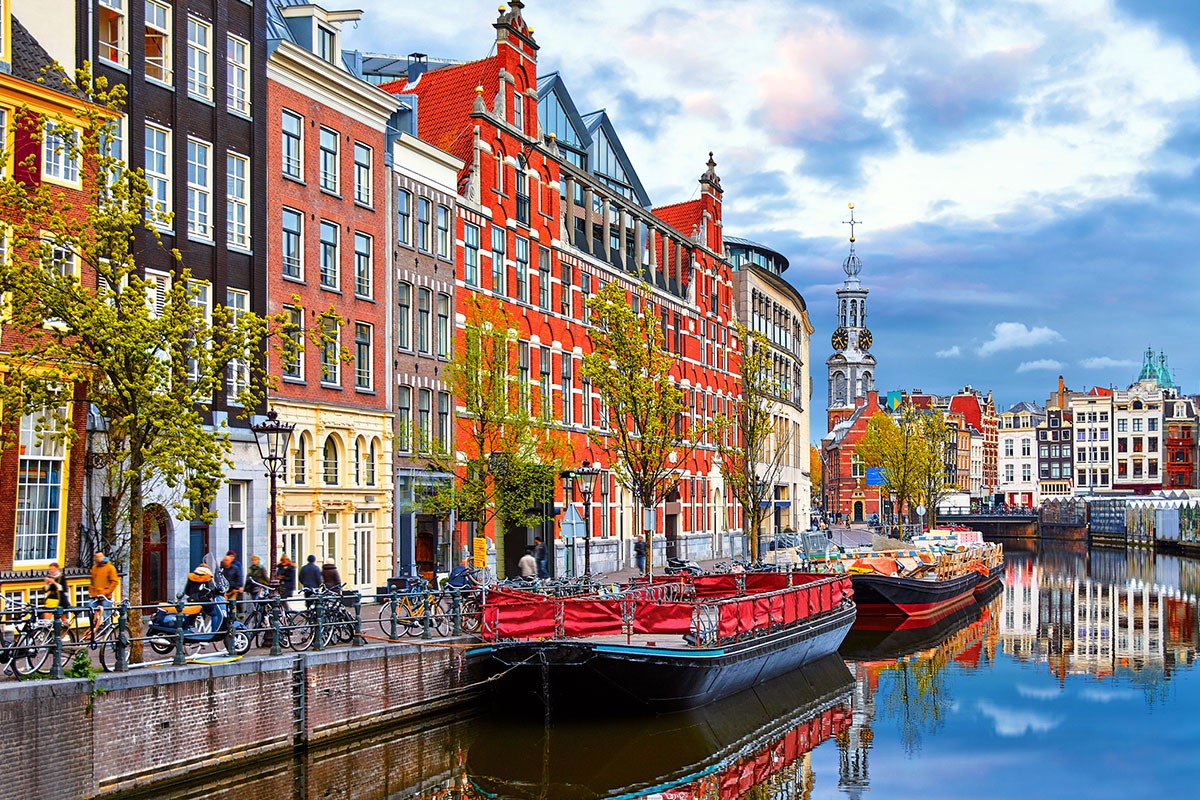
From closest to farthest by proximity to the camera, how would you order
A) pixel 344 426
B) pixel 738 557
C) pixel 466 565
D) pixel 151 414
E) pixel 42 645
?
pixel 42 645, pixel 151 414, pixel 466 565, pixel 344 426, pixel 738 557

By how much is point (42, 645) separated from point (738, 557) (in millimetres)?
58228

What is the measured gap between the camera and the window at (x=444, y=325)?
4666cm

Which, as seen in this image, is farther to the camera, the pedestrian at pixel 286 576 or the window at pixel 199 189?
the window at pixel 199 189

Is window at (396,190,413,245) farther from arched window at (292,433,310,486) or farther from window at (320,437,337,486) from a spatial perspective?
arched window at (292,433,310,486)

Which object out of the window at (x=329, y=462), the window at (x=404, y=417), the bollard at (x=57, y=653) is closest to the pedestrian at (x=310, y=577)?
the window at (x=329, y=462)

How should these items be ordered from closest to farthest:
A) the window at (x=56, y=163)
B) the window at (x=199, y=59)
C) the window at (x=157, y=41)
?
the window at (x=56, y=163), the window at (x=157, y=41), the window at (x=199, y=59)

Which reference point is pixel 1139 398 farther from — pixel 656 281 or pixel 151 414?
pixel 151 414

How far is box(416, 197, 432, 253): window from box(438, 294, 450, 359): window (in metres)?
1.91

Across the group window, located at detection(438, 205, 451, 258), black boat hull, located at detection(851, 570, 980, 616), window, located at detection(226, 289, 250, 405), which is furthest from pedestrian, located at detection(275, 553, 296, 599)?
black boat hull, located at detection(851, 570, 980, 616)

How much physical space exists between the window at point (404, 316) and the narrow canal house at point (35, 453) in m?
14.8

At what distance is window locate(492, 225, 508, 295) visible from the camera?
50312mm

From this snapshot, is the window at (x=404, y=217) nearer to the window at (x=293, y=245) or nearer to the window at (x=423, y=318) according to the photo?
the window at (x=423, y=318)

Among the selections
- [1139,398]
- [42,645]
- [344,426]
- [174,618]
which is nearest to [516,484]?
[344,426]

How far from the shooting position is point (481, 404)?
41.8 meters
